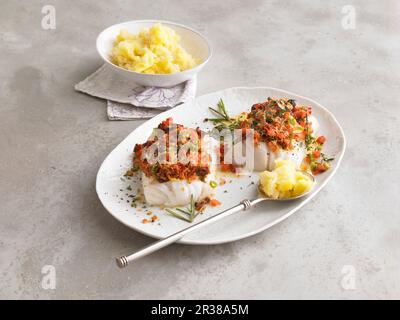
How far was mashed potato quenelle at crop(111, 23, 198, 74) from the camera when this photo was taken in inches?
135

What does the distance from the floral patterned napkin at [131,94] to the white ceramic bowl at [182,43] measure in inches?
2.3

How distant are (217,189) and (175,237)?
50 centimetres

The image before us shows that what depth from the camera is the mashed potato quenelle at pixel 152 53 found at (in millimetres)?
3439

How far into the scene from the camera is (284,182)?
2.57m

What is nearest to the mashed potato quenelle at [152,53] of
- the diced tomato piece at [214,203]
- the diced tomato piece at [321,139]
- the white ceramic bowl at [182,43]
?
the white ceramic bowl at [182,43]

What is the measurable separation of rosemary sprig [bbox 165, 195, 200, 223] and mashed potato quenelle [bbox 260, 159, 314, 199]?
0.33 metres

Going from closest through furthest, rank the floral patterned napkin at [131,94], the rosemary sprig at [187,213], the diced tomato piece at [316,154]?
the rosemary sprig at [187,213] < the diced tomato piece at [316,154] < the floral patterned napkin at [131,94]

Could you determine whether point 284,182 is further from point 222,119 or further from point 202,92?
point 202,92

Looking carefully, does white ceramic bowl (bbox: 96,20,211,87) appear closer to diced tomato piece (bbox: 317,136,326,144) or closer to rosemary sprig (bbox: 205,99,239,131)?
rosemary sprig (bbox: 205,99,239,131)

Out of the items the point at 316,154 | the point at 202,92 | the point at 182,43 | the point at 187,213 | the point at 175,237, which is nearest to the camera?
the point at 175,237

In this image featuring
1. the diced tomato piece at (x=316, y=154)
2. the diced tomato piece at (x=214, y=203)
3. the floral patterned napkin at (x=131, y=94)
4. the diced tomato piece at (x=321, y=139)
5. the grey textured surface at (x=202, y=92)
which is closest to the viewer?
the grey textured surface at (x=202, y=92)

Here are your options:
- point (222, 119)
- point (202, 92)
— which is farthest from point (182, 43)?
point (222, 119)

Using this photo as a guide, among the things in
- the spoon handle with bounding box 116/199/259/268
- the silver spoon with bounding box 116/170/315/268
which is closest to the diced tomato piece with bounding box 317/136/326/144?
the silver spoon with bounding box 116/170/315/268

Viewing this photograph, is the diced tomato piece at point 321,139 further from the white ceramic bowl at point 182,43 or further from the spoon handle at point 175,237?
the white ceramic bowl at point 182,43
